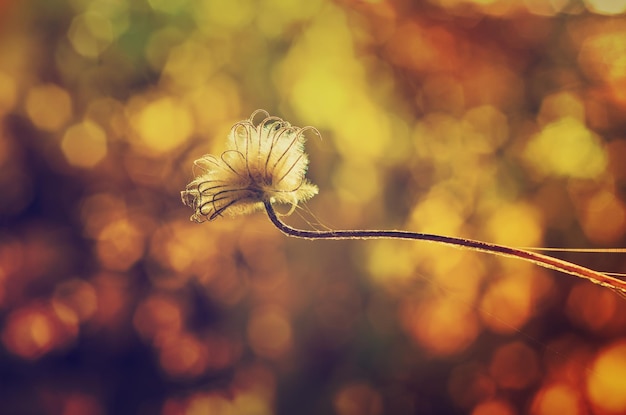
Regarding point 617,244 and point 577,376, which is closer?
point 617,244

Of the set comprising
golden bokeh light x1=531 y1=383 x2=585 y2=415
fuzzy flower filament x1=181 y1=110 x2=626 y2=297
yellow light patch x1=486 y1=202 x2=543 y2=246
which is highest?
yellow light patch x1=486 y1=202 x2=543 y2=246

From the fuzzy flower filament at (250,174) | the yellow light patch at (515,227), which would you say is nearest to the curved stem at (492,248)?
the fuzzy flower filament at (250,174)

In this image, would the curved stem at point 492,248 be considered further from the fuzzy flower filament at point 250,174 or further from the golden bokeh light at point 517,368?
the golden bokeh light at point 517,368

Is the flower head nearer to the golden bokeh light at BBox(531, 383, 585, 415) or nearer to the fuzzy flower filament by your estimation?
the fuzzy flower filament

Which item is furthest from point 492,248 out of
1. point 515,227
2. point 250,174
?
point 515,227

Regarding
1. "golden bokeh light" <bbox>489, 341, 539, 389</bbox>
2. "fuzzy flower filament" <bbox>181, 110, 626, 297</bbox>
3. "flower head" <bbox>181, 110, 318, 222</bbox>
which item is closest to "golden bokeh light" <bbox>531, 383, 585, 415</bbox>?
"golden bokeh light" <bbox>489, 341, 539, 389</bbox>

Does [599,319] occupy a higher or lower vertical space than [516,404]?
higher

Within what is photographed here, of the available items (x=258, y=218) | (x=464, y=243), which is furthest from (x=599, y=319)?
(x=464, y=243)

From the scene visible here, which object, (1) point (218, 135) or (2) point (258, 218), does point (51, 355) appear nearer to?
(2) point (258, 218)
